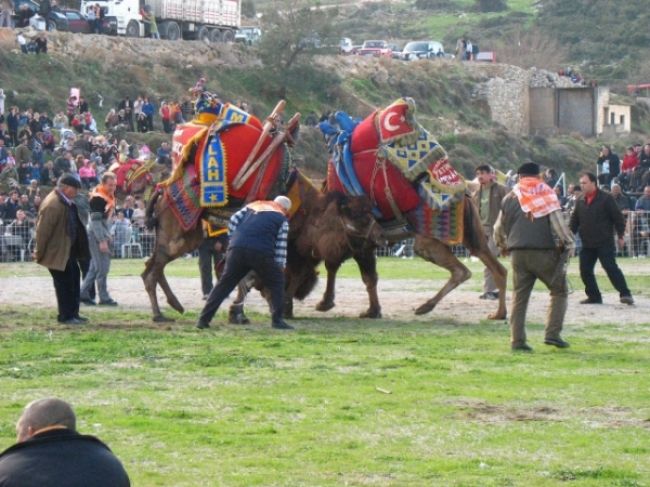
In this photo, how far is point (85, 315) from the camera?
19.4 m

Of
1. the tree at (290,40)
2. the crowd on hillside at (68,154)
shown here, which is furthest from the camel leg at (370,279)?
the tree at (290,40)

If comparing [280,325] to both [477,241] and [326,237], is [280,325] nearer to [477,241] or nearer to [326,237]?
[326,237]

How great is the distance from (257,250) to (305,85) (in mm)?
Result: 54167

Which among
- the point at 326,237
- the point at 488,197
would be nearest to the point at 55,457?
the point at 326,237

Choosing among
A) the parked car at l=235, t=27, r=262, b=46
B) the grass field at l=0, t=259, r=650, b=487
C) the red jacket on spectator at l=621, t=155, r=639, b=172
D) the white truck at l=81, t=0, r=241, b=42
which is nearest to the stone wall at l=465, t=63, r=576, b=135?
the parked car at l=235, t=27, r=262, b=46

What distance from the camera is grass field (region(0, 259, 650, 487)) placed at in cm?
990

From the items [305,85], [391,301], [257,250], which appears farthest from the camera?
[305,85]

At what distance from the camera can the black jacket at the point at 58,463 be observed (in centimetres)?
659

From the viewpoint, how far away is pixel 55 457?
6.64m

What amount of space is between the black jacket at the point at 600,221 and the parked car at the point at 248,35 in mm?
54407

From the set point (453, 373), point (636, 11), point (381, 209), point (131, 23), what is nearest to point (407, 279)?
point (381, 209)

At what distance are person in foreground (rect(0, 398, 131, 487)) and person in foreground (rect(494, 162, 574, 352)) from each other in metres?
8.93

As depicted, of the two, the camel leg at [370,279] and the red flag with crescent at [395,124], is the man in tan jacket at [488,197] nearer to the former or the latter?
the red flag with crescent at [395,124]

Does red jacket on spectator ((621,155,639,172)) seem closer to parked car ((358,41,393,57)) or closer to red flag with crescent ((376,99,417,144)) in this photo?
red flag with crescent ((376,99,417,144))
